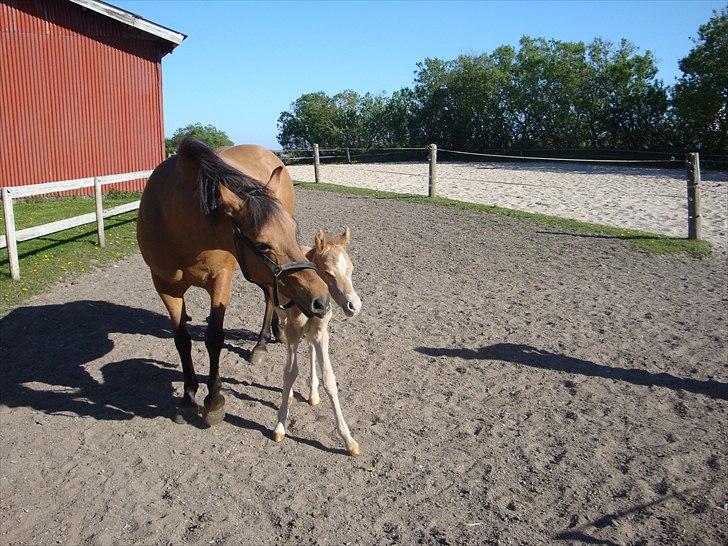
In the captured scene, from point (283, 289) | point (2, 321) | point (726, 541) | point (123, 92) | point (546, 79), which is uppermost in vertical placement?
point (546, 79)

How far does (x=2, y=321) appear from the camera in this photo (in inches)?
267

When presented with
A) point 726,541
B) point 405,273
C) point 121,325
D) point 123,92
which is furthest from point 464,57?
point 726,541

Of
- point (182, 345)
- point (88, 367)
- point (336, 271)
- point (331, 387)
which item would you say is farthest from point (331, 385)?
point (88, 367)

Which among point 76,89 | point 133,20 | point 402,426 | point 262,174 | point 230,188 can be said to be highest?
point 133,20

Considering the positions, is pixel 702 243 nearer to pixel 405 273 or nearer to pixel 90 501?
pixel 405 273

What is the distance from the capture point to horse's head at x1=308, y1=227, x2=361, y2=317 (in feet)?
12.0

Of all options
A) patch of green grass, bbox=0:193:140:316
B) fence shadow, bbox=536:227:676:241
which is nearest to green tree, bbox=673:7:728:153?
fence shadow, bbox=536:227:676:241

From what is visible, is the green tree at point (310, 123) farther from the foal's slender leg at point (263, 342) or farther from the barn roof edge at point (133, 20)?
the foal's slender leg at point (263, 342)

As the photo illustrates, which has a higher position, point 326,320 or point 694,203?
point 694,203

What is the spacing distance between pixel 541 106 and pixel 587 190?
19.8 meters

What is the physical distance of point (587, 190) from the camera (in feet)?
62.5

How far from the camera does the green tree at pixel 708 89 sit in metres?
27.0

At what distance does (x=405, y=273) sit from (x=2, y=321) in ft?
16.4

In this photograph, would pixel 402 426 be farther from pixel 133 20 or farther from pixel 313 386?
pixel 133 20
